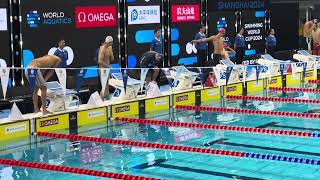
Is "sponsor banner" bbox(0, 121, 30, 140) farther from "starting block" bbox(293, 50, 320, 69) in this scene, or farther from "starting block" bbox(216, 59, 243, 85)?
"starting block" bbox(293, 50, 320, 69)

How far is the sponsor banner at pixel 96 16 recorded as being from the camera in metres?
12.1

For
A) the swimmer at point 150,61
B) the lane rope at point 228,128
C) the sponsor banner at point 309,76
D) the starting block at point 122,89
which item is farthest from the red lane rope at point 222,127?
the sponsor banner at point 309,76

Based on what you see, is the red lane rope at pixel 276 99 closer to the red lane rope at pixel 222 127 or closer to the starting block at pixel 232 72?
the starting block at pixel 232 72

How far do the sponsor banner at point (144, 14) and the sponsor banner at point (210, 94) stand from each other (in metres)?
2.58

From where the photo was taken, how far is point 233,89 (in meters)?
12.4

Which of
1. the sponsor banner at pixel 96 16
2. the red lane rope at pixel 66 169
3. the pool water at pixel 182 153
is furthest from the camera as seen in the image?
the sponsor banner at pixel 96 16

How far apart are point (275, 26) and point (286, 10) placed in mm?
676

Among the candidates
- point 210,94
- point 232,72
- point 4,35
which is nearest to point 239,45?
point 232,72

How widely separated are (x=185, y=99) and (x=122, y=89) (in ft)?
4.75

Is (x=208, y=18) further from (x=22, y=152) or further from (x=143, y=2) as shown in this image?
(x=22, y=152)

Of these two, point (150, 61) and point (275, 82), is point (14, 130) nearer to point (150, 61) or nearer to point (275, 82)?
point (150, 61)

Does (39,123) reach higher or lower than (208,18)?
lower

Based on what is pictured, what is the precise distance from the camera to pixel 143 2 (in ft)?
44.4

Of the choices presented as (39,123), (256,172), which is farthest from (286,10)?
(256,172)
